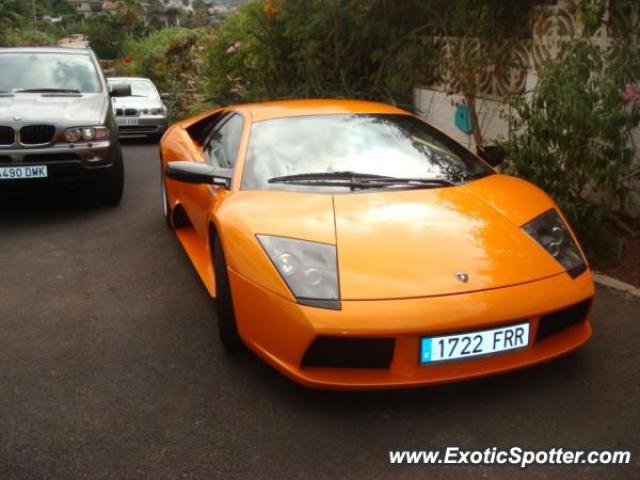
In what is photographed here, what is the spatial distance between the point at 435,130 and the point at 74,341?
2.38 meters

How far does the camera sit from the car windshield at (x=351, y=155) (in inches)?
134

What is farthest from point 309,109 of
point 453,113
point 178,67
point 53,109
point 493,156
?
point 178,67

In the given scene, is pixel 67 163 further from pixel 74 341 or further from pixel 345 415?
pixel 345 415

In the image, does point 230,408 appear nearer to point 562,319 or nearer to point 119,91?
point 562,319

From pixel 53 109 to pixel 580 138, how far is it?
4.51 metres

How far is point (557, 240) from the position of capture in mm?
2984

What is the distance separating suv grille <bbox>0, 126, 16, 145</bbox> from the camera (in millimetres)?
5773

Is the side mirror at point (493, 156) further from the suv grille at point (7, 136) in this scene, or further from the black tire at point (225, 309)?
the suv grille at point (7, 136)

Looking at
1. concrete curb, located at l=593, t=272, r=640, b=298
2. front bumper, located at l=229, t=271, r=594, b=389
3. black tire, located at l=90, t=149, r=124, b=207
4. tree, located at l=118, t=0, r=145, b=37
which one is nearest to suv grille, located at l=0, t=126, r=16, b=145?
black tire, located at l=90, t=149, r=124, b=207

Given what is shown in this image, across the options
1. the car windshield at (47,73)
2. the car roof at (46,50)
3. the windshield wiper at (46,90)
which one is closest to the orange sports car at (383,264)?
the windshield wiper at (46,90)

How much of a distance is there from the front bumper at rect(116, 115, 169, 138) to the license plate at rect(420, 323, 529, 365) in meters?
10.1

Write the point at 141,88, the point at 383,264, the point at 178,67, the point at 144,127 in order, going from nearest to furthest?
the point at 383,264 < the point at 144,127 < the point at 141,88 < the point at 178,67

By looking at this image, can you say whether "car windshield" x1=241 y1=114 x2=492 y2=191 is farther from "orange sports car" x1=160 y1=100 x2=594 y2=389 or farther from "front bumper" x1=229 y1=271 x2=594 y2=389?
"front bumper" x1=229 y1=271 x2=594 y2=389

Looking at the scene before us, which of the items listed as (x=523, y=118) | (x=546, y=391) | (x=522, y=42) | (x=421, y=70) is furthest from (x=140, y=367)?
(x=421, y=70)
